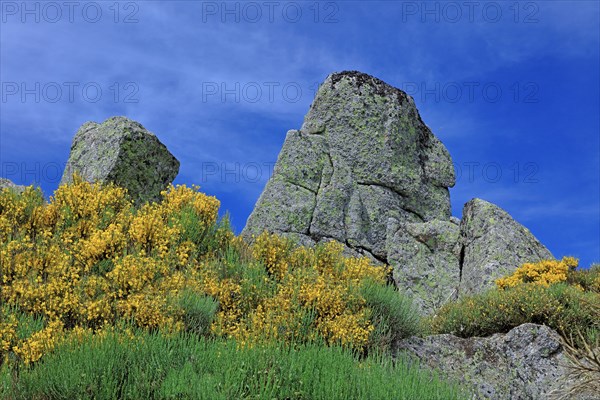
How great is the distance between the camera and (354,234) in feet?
62.2

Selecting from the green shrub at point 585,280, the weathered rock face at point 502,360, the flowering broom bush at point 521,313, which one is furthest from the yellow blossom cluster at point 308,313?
the green shrub at point 585,280

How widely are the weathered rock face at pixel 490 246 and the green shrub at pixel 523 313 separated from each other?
14.6ft

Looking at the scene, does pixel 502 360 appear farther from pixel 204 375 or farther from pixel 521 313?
pixel 204 375

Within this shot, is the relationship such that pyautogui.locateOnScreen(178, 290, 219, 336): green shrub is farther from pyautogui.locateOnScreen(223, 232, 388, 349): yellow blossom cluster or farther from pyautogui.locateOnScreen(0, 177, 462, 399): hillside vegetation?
pyautogui.locateOnScreen(223, 232, 388, 349): yellow blossom cluster

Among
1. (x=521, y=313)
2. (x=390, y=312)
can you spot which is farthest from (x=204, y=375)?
(x=521, y=313)

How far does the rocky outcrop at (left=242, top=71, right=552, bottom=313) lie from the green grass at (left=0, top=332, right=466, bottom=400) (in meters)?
10.2

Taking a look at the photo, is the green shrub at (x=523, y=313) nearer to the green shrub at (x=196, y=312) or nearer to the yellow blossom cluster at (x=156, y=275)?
the yellow blossom cluster at (x=156, y=275)

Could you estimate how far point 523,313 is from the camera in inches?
482

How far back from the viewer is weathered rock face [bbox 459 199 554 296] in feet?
56.8

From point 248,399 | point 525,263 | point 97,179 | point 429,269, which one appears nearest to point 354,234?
point 429,269

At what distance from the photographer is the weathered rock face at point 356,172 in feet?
61.8

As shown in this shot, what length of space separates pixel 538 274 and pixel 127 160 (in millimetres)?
11203

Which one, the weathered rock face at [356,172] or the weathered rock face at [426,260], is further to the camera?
the weathered rock face at [356,172]

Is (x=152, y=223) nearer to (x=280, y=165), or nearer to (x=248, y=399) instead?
(x=248, y=399)
